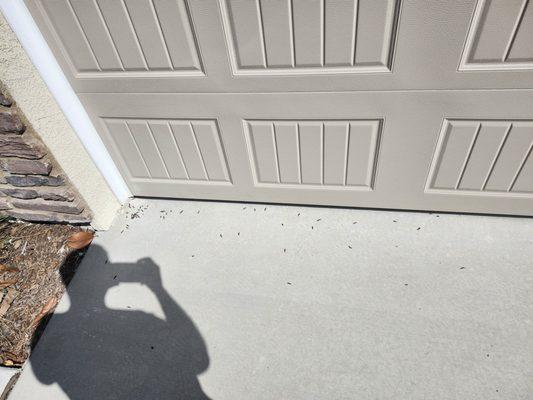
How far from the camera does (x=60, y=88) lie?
7.17ft

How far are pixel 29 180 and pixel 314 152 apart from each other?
1.89m

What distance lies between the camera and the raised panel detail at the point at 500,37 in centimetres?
150

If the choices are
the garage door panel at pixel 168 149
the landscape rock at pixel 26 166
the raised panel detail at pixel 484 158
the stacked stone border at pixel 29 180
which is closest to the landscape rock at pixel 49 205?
the stacked stone border at pixel 29 180

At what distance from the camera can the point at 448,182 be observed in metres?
2.25

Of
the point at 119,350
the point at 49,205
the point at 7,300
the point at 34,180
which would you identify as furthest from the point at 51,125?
the point at 119,350

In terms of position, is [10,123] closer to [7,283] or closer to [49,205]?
[49,205]

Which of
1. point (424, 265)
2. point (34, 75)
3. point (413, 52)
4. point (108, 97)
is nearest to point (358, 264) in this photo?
point (424, 265)

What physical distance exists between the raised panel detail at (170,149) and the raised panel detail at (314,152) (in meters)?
0.27

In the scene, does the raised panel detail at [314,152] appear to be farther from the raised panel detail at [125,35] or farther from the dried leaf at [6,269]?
the dried leaf at [6,269]

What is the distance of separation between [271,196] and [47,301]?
66.0 inches

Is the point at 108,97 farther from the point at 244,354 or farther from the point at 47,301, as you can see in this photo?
the point at 244,354

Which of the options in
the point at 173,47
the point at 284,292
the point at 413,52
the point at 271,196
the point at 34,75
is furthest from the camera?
the point at 271,196

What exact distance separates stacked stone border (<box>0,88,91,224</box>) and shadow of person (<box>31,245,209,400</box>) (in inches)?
22.8

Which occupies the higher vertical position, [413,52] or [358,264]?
[413,52]
